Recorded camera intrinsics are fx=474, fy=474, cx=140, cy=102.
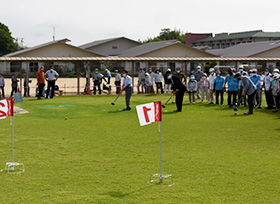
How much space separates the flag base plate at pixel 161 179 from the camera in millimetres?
8533

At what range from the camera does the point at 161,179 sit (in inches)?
337

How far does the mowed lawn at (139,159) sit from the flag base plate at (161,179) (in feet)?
0.47

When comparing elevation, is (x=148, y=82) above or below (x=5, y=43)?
below

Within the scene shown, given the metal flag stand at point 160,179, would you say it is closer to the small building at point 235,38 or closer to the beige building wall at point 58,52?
the beige building wall at point 58,52

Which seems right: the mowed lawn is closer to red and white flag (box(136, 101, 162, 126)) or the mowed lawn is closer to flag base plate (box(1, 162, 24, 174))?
flag base plate (box(1, 162, 24, 174))

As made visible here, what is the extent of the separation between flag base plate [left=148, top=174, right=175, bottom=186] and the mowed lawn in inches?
5.7

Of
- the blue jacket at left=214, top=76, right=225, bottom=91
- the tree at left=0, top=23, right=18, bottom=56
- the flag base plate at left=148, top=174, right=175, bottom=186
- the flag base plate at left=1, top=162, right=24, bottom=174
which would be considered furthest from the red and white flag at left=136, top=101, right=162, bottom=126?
the tree at left=0, top=23, right=18, bottom=56

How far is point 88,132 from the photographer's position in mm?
15156

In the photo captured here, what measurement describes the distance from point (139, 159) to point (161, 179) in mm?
2165

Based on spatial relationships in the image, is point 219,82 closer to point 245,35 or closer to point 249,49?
point 249,49

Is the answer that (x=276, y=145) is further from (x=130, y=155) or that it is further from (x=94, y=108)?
(x=94, y=108)

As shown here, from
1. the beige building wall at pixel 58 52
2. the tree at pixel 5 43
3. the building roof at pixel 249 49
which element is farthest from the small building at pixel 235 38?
the beige building wall at pixel 58 52

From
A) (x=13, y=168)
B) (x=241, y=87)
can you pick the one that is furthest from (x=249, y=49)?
(x=13, y=168)

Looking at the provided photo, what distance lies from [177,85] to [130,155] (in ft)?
33.2
